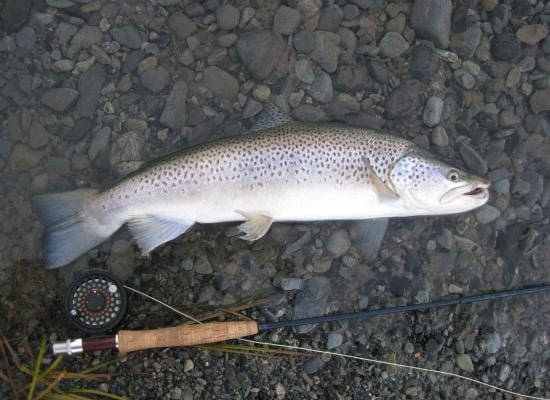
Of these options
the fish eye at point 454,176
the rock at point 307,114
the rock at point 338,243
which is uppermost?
the rock at point 307,114

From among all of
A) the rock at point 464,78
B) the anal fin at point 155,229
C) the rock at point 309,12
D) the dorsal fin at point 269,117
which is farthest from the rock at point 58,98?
the rock at point 464,78

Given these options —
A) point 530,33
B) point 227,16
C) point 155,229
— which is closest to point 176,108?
point 227,16

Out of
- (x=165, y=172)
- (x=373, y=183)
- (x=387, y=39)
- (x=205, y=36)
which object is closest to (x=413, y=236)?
(x=373, y=183)

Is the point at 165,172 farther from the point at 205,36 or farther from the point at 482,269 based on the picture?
the point at 482,269

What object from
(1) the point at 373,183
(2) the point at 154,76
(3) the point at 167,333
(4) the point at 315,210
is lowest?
(3) the point at 167,333

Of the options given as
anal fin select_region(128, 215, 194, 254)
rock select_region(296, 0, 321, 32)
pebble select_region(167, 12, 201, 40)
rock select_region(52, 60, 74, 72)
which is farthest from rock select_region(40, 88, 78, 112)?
rock select_region(296, 0, 321, 32)

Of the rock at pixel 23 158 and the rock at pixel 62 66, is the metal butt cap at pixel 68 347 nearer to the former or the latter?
the rock at pixel 23 158
